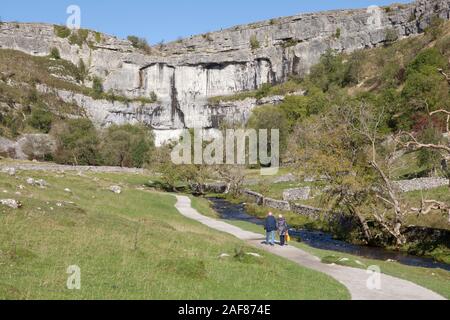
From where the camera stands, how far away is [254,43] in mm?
178000

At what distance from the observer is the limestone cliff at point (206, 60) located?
161500 mm

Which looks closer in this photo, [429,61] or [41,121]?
[429,61]

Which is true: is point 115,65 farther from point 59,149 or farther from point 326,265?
point 326,265

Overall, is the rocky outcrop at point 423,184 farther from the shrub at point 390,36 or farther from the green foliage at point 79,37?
the green foliage at point 79,37

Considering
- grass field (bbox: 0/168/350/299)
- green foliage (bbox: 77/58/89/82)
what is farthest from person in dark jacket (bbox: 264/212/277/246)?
green foliage (bbox: 77/58/89/82)

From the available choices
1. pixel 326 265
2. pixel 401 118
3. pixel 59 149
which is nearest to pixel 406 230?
pixel 326 265

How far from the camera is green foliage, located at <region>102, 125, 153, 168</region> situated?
10659 cm

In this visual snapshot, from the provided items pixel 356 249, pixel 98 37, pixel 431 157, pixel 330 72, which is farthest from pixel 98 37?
pixel 356 249

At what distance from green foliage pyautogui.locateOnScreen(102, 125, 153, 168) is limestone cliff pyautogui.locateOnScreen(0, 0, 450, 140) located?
49.8 meters

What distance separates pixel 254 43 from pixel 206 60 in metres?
21.8

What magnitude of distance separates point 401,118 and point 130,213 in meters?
60.9

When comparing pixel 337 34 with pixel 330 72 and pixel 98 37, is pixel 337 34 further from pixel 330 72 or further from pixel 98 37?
pixel 98 37

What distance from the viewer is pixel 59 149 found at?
111000 millimetres

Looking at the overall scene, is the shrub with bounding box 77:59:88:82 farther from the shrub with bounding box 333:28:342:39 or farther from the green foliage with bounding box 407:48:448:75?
the green foliage with bounding box 407:48:448:75
